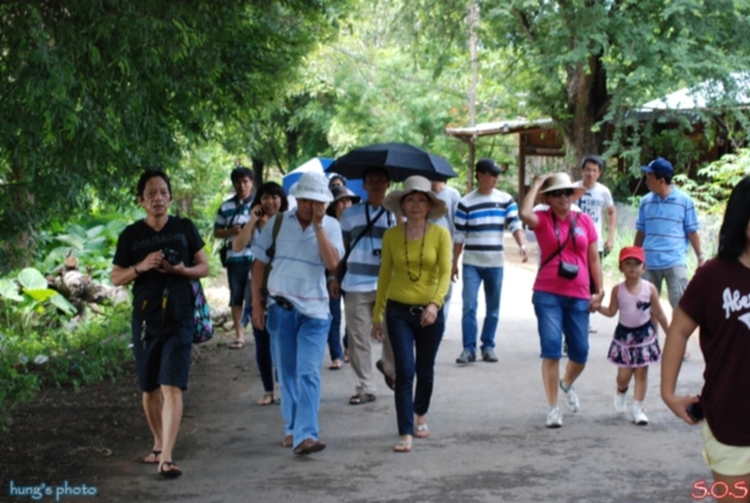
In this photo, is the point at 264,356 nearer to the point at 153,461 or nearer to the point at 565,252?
the point at 153,461

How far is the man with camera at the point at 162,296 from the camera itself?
6.87m

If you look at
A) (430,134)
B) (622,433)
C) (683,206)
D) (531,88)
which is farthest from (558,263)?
(430,134)

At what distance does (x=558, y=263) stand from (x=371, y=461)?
2194 mm

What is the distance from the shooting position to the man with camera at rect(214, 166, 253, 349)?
36.7 feet

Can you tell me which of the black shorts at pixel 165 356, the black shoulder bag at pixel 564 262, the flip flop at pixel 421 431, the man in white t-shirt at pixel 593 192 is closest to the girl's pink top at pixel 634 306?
the black shoulder bag at pixel 564 262

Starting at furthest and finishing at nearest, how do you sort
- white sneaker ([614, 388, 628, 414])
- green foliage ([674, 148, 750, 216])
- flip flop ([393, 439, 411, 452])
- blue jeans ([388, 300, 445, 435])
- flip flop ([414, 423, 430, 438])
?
green foliage ([674, 148, 750, 216]), white sneaker ([614, 388, 628, 414]), flip flop ([414, 423, 430, 438]), blue jeans ([388, 300, 445, 435]), flip flop ([393, 439, 411, 452])

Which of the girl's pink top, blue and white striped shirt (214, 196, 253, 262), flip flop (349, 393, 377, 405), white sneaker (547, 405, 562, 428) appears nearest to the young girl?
the girl's pink top

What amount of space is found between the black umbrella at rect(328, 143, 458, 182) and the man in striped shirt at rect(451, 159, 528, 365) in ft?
3.81

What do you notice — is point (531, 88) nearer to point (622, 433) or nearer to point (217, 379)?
point (217, 379)

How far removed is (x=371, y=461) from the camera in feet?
24.1

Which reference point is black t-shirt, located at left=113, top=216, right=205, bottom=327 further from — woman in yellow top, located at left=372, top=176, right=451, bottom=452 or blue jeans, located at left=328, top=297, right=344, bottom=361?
blue jeans, located at left=328, top=297, right=344, bottom=361

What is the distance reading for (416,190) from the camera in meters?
7.80

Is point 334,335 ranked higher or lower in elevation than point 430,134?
lower

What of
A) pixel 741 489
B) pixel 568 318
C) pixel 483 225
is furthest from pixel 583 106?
pixel 741 489
